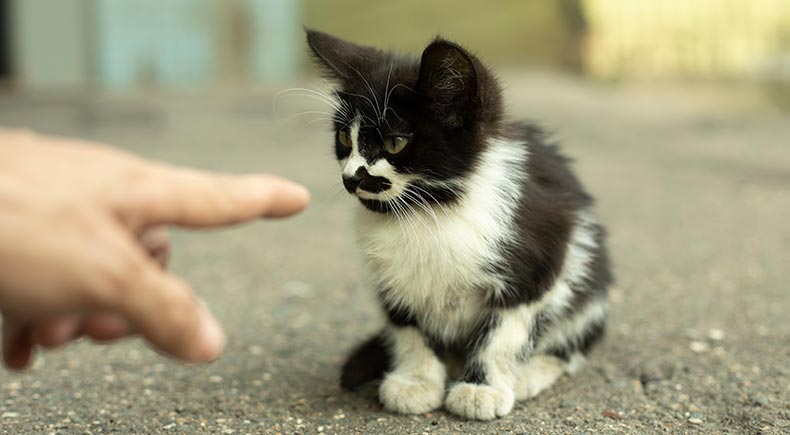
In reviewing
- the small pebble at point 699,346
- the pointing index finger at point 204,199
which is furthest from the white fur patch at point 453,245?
the small pebble at point 699,346

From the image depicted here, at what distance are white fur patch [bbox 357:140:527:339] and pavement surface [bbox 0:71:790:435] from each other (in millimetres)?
315

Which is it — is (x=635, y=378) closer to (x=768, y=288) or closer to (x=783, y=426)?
(x=783, y=426)

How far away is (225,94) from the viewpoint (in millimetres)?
9688

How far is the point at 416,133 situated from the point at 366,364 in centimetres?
80

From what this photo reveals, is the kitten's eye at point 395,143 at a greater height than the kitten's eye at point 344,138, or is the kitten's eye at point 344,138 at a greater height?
the kitten's eye at point 395,143

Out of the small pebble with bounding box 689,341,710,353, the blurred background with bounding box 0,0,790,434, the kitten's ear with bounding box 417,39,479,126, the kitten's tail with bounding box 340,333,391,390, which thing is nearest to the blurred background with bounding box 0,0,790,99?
the blurred background with bounding box 0,0,790,434

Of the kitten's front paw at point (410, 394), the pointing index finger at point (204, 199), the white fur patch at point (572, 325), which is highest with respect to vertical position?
the pointing index finger at point (204, 199)

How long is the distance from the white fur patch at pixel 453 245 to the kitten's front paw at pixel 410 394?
0.60 feet

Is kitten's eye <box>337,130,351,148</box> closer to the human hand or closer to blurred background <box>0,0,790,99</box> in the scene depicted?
the human hand

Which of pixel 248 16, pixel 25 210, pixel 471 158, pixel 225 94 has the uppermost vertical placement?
pixel 25 210

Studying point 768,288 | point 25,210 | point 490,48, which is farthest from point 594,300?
point 490,48

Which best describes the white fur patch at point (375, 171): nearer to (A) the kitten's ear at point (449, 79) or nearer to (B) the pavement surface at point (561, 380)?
(A) the kitten's ear at point (449, 79)

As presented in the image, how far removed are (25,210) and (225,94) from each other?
8541mm

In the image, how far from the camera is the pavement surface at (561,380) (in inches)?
99.2
